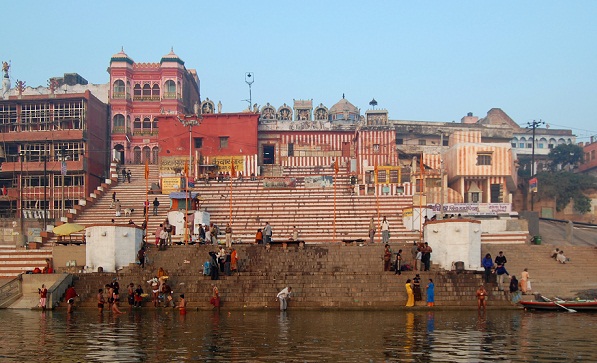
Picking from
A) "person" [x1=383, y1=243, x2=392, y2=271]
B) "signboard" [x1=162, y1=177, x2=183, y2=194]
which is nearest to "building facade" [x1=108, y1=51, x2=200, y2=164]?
"signboard" [x1=162, y1=177, x2=183, y2=194]

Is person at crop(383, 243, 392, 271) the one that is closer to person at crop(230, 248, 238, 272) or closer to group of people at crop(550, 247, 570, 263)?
person at crop(230, 248, 238, 272)

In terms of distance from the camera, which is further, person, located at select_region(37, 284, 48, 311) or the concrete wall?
the concrete wall

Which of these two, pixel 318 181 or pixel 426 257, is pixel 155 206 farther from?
pixel 426 257

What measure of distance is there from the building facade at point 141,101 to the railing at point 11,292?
28696 mm

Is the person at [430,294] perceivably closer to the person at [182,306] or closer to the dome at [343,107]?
the person at [182,306]

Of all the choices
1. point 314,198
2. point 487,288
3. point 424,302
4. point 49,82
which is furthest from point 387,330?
point 49,82

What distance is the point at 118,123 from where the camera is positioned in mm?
59406

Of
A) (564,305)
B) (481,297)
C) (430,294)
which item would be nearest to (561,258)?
(564,305)

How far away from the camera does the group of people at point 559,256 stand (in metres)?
32.6

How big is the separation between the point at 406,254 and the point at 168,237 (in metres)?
10.2

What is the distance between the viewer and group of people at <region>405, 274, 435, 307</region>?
26.1 m

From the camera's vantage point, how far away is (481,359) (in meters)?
15.4

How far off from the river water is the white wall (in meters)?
4.39

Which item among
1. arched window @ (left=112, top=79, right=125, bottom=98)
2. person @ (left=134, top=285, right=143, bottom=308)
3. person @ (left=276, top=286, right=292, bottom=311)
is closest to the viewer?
person @ (left=276, top=286, right=292, bottom=311)
